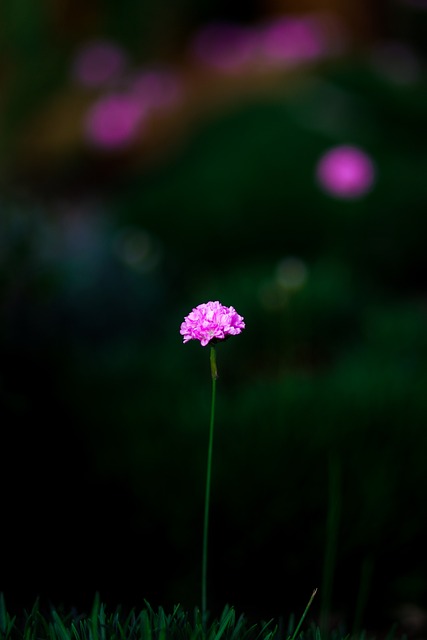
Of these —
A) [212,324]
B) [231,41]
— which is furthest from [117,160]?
[212,324]

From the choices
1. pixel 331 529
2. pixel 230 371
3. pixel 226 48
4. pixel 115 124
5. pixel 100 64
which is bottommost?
pixel 331 529

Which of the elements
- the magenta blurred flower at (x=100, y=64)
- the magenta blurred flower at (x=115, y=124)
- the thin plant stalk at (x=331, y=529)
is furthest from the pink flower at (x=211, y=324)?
the magenta blurred flower at (x=100, y=64)

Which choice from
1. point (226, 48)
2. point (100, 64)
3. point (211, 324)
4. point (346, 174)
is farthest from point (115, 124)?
point (211, 324)

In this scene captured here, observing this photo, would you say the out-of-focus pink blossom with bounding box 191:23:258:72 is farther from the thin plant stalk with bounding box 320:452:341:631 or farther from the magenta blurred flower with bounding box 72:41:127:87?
the thin plant stalk with bounding box 320:452:341:631

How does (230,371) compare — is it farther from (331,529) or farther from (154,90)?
(154,90)

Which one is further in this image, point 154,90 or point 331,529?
point 154,90

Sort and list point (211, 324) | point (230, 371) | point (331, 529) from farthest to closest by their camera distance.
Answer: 1. point (230, 371)
2. point (331, 529)
3. point (211, 324)

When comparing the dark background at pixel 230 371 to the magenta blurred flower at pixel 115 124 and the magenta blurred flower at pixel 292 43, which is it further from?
the magenta blurred flower at pixel 292 43
